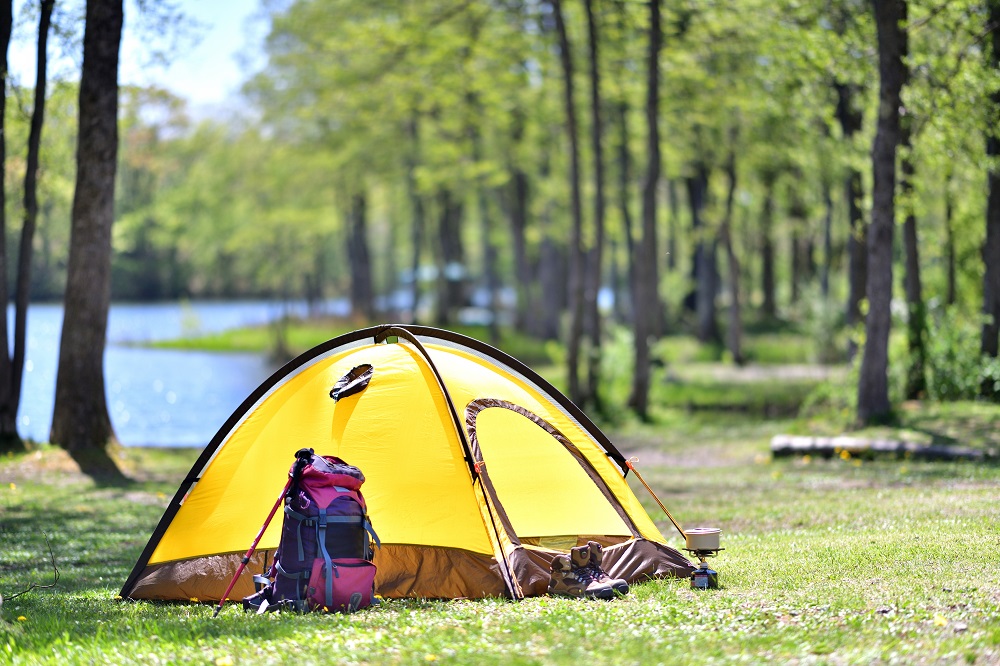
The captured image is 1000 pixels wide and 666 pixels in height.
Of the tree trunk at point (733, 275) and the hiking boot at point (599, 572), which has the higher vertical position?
the tree trunk at point (733, 275)

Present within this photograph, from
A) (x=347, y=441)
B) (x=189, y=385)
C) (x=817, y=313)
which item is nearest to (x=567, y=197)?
(x=817, y=313)

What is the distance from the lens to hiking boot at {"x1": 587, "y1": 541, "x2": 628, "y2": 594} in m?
7.04

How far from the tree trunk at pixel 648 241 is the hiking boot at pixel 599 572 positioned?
14.4 meters

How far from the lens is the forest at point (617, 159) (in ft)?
56.2

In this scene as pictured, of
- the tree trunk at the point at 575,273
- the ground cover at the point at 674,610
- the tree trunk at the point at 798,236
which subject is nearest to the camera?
the ground cover at the point at 674,610

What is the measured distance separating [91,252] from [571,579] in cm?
979

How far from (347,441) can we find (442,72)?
2002cm

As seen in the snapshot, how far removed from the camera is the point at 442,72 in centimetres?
2641

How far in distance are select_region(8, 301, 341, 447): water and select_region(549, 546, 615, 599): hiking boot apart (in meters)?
10.9

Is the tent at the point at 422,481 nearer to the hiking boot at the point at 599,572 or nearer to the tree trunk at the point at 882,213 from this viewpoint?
the hiking boot at the point at 599,572

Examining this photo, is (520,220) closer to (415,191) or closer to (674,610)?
(415,191)

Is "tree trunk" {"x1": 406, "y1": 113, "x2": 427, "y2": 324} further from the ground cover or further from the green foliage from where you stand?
the ground cover

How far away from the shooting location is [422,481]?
7539 mm

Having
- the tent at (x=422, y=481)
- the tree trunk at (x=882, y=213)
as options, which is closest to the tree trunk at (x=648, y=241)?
the tree trunk at (x=882, y=213)
